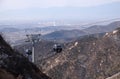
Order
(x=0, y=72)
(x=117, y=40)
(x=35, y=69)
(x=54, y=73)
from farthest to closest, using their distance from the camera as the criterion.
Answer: (x=117, y=40), (x=54, y=73), (x=35, y=69), (x=0, y=72)

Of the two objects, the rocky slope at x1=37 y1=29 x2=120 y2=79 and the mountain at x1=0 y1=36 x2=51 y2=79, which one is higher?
the mountain at x1=0 y1=36 x2=51 y2=79

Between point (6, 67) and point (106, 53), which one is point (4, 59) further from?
point (106, 53)

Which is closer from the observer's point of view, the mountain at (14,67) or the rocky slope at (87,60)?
the mountain at (14,67)

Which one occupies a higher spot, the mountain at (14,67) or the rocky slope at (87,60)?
the mountain at (14,67)

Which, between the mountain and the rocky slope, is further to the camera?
the rocky slope

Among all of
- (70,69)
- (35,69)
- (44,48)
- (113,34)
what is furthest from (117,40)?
(35,69)
